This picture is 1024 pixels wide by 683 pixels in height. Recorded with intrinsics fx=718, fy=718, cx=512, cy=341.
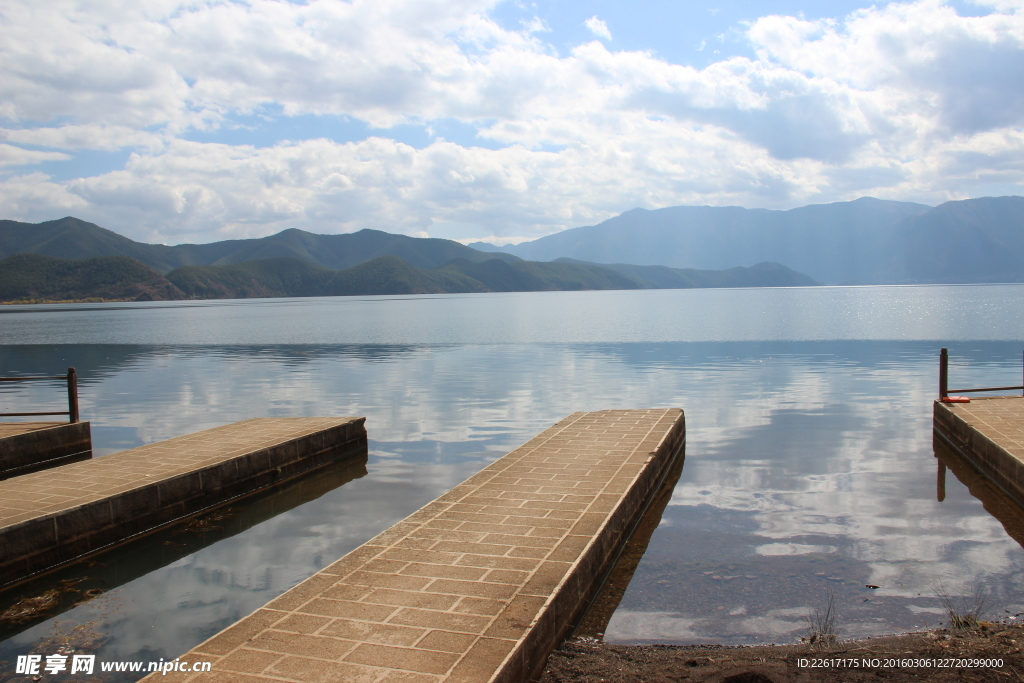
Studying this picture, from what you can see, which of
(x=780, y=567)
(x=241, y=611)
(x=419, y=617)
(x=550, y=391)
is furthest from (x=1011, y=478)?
(x=550, y=391)

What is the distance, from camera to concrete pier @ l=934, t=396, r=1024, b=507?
9.40 meters

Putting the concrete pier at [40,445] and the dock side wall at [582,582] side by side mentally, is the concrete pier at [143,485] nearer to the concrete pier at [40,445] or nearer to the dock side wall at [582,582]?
the concrete pier at [40,445]

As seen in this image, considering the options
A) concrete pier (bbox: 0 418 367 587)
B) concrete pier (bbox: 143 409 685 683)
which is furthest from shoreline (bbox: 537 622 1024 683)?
concrete pier (bbox: 0 418 367 587)

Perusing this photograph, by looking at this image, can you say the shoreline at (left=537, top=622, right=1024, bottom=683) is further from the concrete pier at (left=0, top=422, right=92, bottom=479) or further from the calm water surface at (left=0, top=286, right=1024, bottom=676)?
the concrete pier at (left=0, top=422, right=92, bottom=479)

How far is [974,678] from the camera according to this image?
430 cm

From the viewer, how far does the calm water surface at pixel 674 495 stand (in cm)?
620

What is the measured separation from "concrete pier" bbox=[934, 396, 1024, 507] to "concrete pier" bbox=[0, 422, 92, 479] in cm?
1471

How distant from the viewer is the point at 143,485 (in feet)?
28.0

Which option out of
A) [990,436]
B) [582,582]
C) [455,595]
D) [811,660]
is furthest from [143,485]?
[990,436]

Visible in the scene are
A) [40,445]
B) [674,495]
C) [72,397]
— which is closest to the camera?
[674,495]

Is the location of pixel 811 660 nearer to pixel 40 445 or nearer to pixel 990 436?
pixel 990 436

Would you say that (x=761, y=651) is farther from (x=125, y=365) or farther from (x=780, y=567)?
(x=125, y=365)

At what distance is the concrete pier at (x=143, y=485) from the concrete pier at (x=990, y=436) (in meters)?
10.1

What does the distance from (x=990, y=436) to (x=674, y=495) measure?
16.7ft
